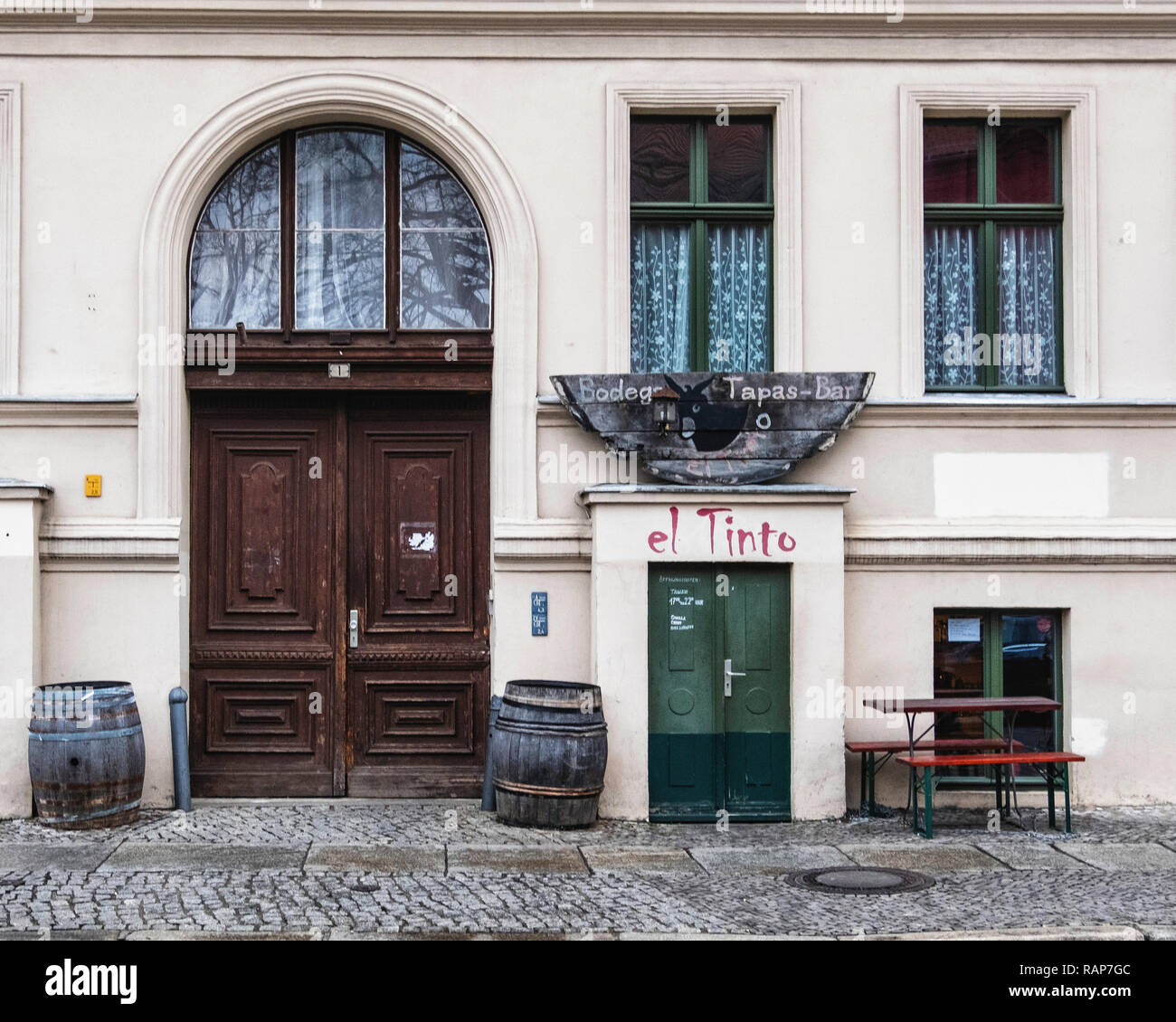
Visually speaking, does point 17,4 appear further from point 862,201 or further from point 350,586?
point 862,201

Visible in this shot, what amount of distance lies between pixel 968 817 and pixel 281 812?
5.18 m

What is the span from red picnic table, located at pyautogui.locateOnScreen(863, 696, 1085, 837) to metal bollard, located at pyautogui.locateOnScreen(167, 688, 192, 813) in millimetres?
5178

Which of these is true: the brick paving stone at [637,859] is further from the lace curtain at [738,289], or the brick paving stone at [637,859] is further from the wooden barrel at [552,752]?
the lace curtain at [738,289]

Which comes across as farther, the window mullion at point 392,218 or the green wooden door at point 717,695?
the window mullion at point 392,218

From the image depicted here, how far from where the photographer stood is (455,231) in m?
11.7

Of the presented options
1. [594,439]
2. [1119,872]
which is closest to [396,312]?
[594,439]

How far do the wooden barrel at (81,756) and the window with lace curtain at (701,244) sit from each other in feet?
15.8

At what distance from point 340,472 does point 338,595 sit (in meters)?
0.98

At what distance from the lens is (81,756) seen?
10094mm

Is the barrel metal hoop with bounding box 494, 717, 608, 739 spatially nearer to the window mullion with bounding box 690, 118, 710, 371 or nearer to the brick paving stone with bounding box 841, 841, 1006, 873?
the brick paving stone with bounding box 841, 841, 1006, 873

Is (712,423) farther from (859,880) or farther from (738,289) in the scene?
(859,880)

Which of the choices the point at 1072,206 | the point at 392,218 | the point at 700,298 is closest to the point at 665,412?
the point at 700,298

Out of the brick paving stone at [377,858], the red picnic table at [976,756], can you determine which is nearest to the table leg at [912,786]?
the red picnic table at [976,756]

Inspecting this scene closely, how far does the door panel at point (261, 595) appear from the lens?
11484 mm
